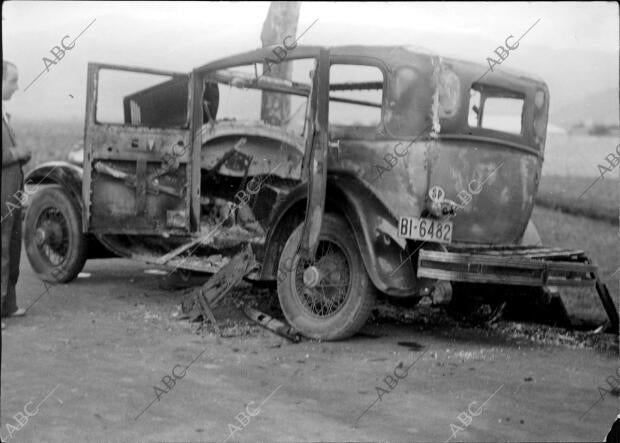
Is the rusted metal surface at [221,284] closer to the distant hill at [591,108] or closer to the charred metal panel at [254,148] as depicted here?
the charred metal panel at [254,148]

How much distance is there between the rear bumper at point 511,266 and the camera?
5.05 meters

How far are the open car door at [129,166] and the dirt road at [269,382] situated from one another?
79cm

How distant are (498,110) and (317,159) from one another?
184cm

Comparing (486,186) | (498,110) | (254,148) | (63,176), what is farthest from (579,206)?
(63,176)

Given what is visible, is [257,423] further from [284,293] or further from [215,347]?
[284,293]

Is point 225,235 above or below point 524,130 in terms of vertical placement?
below

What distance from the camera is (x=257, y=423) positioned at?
3539mm

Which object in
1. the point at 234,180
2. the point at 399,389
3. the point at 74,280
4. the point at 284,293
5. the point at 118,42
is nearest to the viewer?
the point at 118,42

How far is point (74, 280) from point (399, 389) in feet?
10.8

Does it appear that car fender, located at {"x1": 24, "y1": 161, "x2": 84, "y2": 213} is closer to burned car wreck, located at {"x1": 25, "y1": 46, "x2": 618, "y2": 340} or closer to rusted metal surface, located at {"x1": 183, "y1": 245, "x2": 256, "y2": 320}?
burned car wreck, located at {"x1": 25, "y1": 46, "x2": 618, "y2": 340}

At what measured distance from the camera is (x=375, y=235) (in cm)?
518

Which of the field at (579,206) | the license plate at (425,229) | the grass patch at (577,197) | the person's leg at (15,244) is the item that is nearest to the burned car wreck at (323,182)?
the license plate at (425,229)

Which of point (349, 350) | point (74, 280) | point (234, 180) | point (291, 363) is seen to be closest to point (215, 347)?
point (291, 363)

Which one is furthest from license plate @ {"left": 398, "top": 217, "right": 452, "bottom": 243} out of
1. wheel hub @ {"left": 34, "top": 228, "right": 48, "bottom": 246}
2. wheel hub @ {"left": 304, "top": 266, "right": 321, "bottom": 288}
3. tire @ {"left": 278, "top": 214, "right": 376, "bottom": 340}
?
wheel hub @ {"left": 34, "top": 228, "right": 48, "bottom": 246}
